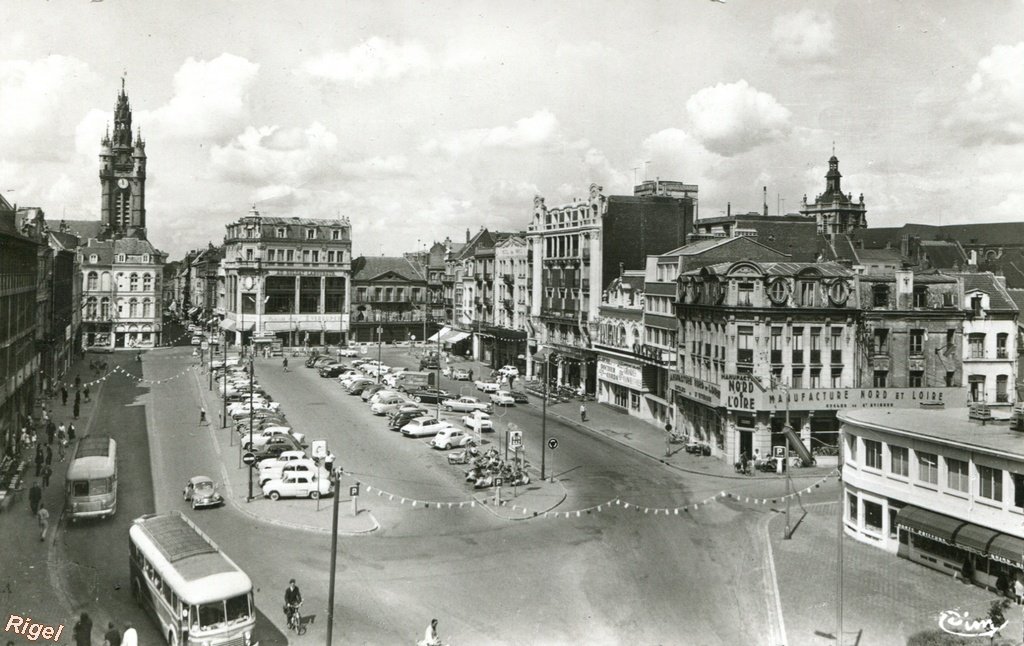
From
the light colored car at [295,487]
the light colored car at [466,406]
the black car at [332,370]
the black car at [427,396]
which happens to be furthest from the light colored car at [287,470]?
the black car at [332,370]

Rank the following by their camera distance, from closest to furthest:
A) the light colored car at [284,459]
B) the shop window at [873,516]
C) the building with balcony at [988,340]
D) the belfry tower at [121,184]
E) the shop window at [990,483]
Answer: the shop window at [990,483] < the shop window at [873,516] < the light colored car at [284,459] < the building with balcony at [988,340] < the belfry tower at [121,184]

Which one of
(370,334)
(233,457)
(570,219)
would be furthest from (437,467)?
(370,334)

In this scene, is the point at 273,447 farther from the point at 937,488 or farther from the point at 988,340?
the point at 988,340

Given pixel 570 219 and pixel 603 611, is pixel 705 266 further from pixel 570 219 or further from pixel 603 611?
pixel 603 611

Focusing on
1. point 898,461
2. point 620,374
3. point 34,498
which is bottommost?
point 34,498

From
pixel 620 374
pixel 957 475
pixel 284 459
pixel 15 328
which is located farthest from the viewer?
pixel 620 374

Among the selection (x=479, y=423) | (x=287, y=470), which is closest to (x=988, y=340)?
(x=479, y=423)

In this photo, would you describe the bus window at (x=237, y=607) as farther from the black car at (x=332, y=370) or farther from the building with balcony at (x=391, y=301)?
the building with balcony at (x=391, y=301)
